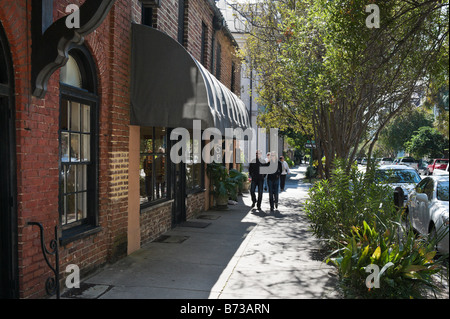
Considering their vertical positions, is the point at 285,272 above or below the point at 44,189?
below

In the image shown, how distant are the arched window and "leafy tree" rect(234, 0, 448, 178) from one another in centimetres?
399

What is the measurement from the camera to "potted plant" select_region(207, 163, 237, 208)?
42.9 feet

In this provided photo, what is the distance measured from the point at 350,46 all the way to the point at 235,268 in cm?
406

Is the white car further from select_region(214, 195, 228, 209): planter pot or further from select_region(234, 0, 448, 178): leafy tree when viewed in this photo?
select_region(214, 195, 228, 209): planter pot

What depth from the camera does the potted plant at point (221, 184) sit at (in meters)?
13.1

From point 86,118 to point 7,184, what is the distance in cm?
195

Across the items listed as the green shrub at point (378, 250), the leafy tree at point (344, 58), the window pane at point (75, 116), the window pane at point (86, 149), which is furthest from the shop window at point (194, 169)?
the window pane at point (75, 116)

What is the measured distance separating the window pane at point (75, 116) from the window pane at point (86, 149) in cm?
24

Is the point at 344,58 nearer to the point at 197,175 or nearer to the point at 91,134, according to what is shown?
the point at 91,134

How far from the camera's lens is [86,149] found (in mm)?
6137

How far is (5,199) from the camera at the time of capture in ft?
14.4

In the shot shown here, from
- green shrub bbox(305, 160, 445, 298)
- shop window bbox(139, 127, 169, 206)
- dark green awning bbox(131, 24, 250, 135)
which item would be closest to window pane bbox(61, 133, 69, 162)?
dark green awning bbox(131, 24, 250, 135)
